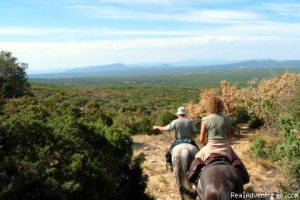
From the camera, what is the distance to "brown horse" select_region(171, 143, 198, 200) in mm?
10180

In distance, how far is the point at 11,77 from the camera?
117 ft

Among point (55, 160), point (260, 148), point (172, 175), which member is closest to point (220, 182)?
point (55, 160)

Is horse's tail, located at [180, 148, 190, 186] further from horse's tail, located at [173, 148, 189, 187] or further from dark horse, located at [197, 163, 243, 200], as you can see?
dark horse, located at [197, 163, 243, 200]

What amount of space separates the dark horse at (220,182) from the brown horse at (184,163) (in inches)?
83.4

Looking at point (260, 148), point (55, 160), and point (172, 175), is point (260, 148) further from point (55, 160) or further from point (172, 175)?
point (55, 160)

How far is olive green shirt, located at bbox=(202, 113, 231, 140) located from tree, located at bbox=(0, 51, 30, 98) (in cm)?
2753

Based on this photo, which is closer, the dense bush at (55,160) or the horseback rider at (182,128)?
the dense bush at (55,160)

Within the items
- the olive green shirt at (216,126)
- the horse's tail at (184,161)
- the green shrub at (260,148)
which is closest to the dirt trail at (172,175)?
the green shrub at (260,148)

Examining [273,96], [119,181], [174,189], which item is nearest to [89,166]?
[119,181]

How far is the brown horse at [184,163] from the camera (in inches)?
401

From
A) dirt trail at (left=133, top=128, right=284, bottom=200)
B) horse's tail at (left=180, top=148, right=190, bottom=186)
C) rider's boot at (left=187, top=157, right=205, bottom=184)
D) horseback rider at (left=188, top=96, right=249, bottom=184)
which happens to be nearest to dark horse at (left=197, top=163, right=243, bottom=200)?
horseback rider at (left=188, top=96, right=249, bottom=184)

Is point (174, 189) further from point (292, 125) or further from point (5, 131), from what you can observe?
point (5, 131)

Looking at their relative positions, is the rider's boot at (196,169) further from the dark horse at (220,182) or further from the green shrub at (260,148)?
the green shrub at (260,148)

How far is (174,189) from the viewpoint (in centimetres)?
1265
